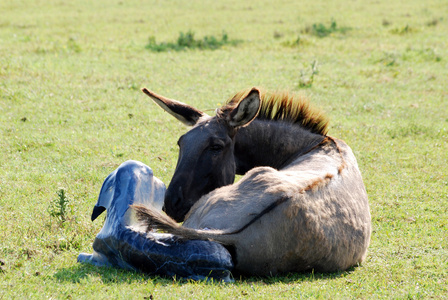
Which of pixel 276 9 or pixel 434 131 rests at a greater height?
pixel 276 9

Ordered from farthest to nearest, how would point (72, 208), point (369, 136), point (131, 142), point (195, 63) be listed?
point (195, 63), point (369, 136), point (131, 142), point (72, 208)

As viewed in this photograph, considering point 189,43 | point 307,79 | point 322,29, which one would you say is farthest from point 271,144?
point 322,29

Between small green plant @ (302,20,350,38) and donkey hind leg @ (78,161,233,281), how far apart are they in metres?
14.1

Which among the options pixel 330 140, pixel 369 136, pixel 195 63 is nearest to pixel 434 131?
pixel 369 136

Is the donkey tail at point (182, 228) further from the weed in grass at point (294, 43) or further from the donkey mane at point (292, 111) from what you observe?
the weed in grass at point (294, 43)

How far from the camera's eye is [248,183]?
531 centimetres

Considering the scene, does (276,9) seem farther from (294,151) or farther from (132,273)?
(132,273)

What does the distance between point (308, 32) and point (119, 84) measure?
8.18m

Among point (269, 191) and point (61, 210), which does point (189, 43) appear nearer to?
point (61, 210)

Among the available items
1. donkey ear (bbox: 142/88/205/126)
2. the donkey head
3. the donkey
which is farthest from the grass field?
donkey ear (bbox: 142/88/205/126)

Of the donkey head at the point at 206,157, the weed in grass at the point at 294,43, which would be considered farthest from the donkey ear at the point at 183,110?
the weed in grass at the point at 294,43

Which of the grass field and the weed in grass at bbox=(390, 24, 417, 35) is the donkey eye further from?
the weed in grass at bbox=(390, 24, 417, 35)

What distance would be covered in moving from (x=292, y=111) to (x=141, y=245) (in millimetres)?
2860

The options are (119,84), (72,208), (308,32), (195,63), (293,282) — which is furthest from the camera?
(308,32)
